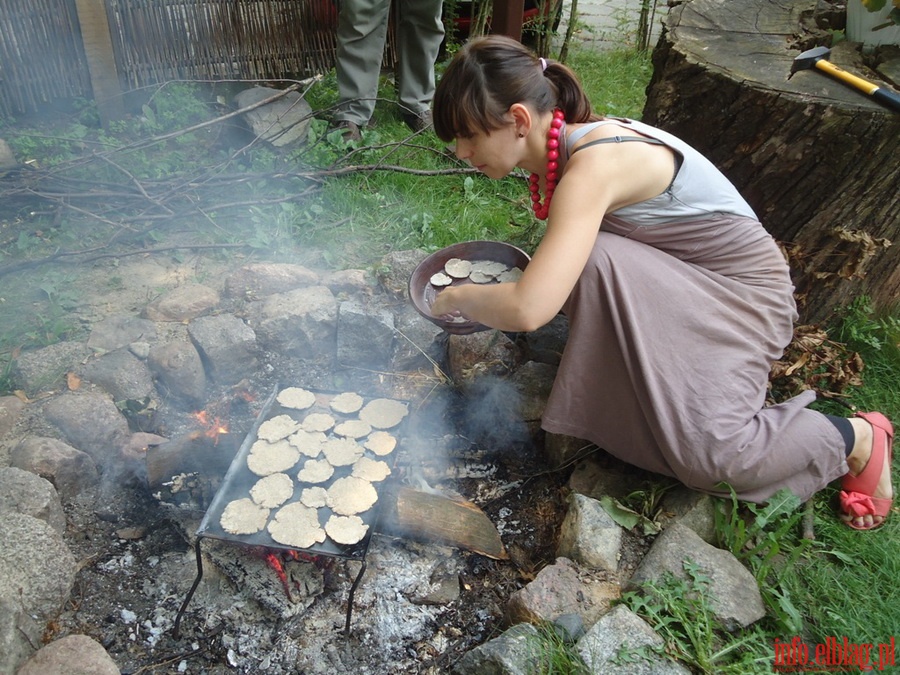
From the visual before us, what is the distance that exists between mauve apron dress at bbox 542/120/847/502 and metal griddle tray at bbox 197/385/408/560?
688 millimetres

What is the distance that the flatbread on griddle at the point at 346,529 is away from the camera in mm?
2000

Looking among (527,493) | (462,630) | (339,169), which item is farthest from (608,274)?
(339,169)

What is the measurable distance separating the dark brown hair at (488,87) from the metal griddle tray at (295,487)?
41.7 inches

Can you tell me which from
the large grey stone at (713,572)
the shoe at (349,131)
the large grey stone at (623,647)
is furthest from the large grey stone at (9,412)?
the shoe at (349,131)

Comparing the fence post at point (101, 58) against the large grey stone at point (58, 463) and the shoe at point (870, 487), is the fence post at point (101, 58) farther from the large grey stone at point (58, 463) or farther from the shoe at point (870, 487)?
the shoe at point (870, 487)

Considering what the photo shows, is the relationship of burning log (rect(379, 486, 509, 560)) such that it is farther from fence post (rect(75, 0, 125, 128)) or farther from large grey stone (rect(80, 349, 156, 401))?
fence post (rect(75, 0, 125, 128))

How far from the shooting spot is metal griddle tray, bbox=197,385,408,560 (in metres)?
1.96

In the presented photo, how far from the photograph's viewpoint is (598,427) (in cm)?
229

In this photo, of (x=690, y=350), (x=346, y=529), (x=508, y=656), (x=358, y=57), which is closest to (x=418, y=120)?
(x=358, y=57)

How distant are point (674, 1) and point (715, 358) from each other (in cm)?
212

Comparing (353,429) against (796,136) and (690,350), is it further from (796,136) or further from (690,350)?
(796,136)

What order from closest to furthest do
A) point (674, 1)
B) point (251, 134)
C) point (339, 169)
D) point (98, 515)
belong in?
point (98, 515) < point (674, 1) < point (339, 169) < point (251, 134)

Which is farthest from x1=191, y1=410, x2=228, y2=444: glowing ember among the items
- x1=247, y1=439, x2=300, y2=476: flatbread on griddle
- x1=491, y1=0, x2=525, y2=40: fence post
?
x1=491, y1=0, x2=525, y2=40: fence post

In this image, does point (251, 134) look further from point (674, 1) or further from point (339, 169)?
point (674, 1)
